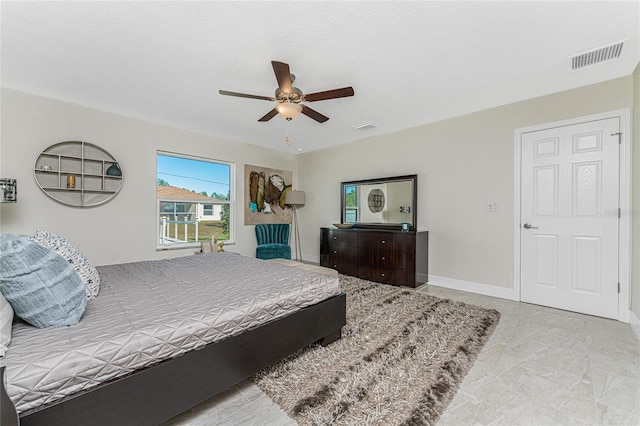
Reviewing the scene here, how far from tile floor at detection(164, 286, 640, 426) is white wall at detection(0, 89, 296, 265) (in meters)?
3.20

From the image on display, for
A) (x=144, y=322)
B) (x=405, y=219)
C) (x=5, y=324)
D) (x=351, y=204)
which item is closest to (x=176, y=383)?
(x=144, y=322)

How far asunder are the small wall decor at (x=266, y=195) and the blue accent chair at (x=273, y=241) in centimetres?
21

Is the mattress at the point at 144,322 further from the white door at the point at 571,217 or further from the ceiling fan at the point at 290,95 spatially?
the white door at the point at 571,217

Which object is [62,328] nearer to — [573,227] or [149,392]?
[149,392]

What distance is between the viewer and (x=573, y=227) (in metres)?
2.95

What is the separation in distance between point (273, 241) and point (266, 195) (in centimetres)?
98

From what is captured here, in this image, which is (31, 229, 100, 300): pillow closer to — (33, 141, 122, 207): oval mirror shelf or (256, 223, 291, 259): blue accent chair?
(33, 141, 122, 207): oval mirror shelf

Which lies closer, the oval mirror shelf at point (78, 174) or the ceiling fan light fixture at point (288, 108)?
the ceiling fan light fixture at point (288, 108)

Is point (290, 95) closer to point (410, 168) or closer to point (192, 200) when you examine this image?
point (410, 168)

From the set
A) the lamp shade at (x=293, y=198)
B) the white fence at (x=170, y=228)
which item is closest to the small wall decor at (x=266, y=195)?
the lamp shade at (x=293, y=198)

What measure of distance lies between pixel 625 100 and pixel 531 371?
9.59 ft

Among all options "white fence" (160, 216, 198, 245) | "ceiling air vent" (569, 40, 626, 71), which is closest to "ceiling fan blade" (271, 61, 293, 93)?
"ceiling air vent" (569, 40, 626, 71)

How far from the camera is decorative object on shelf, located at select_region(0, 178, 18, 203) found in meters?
2.73

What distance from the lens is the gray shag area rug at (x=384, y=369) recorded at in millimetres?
1449
